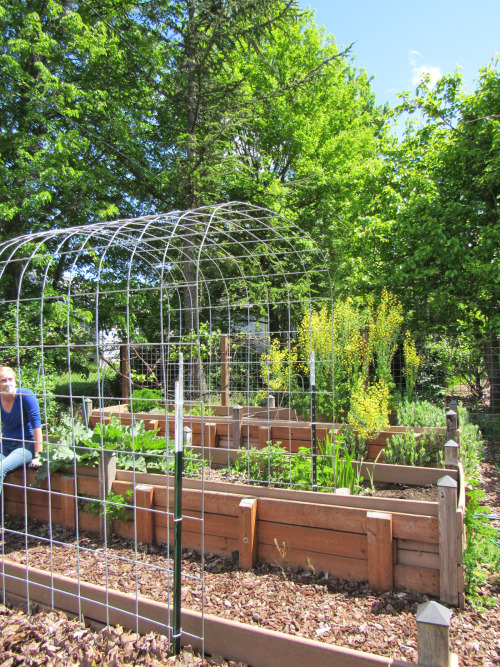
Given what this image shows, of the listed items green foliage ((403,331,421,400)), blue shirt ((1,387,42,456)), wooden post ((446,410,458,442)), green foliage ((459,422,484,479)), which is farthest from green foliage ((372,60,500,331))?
blue shirt ((1,387,42,456))

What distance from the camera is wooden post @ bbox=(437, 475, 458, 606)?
7.63 feet

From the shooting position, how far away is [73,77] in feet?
31.7

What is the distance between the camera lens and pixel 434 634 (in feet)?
4.89

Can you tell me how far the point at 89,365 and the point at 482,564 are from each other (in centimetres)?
954

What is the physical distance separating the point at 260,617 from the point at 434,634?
110 centimetres

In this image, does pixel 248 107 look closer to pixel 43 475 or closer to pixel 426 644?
pixel 43 475

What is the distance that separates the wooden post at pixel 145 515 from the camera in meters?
3.14

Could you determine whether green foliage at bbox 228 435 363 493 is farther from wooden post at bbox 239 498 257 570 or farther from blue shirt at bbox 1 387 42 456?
blue shirt at bbox 1 387 42 456

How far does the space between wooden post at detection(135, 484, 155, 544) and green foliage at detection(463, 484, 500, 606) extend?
2.04 meters

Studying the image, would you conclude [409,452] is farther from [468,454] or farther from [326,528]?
[326,528]

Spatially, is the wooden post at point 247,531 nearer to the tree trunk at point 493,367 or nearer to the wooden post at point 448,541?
the wooden post at point 448,541

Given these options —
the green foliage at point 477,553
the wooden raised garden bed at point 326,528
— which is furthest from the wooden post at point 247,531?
the green foliage at point 477,553

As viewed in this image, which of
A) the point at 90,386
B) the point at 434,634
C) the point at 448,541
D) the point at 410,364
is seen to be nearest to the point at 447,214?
the point at 410,364

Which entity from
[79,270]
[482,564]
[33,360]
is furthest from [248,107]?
[482,564]
